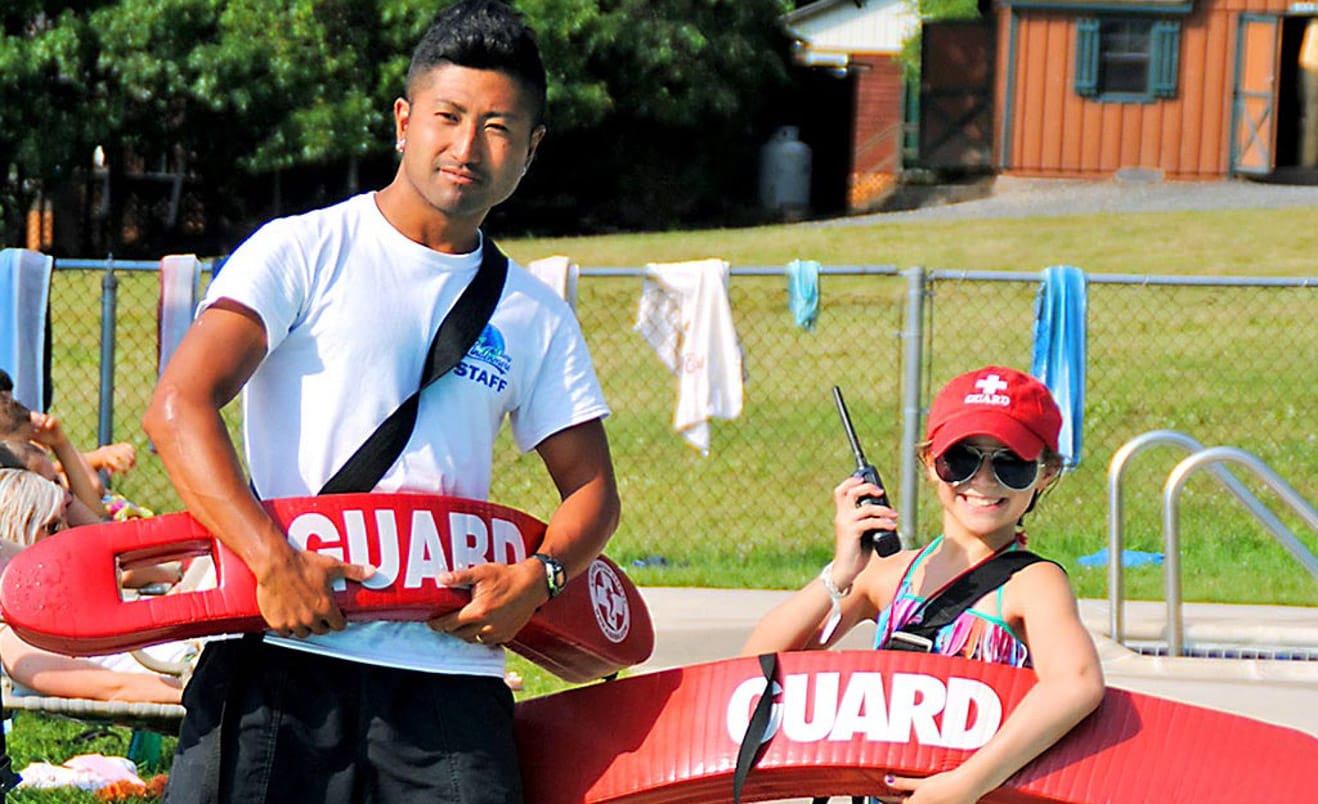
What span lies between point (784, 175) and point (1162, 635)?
20666 millimetres

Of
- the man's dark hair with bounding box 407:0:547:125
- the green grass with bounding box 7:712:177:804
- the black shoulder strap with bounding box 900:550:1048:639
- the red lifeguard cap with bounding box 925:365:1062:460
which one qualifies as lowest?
the green grass with bounding box 7:712:177:804

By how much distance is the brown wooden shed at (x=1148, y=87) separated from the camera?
26703 mm

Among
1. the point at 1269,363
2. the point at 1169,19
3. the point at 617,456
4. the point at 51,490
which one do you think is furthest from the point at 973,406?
the point at 1169,19

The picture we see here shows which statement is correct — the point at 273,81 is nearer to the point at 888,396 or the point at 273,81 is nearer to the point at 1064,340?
the point at 888,396

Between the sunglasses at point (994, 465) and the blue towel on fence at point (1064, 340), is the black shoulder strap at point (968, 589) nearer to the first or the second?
the sunglasses at point (994, 465)

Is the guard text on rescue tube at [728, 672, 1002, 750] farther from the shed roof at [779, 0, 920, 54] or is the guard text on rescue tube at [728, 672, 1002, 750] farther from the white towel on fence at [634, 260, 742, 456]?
the shed roof at [779, 0, 920, 54]

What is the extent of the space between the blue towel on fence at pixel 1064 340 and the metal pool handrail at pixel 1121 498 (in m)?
1.52

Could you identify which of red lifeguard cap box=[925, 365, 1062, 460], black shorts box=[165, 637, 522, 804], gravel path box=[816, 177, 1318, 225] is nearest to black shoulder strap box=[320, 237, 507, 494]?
black shorts box=[165, 637, 522, 804]

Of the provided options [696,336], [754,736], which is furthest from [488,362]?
[696,336]

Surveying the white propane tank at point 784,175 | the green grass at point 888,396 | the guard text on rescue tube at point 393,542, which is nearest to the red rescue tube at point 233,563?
the guard text on rescue tube at point 393,542

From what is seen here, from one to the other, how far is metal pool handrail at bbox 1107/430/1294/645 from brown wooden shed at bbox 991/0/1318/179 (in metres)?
20.2

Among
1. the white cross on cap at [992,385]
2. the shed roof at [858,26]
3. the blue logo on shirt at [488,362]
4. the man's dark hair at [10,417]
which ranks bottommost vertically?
the man's dark hair at [10,417]

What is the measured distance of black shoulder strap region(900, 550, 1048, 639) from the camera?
332 centimetres

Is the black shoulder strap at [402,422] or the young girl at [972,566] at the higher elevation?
the black shoulder strap at [402,422]
